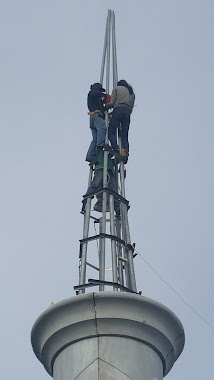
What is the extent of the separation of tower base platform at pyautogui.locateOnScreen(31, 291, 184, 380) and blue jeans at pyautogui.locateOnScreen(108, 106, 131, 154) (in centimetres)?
689

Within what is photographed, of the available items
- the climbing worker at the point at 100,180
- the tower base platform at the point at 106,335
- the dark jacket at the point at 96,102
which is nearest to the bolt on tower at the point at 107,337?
the tower base platform at the point at 106,335

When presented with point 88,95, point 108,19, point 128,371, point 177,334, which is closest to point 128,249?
point 177,334

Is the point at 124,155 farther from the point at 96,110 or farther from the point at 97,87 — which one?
the point at 97,87

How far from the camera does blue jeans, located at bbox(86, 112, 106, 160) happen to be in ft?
67.2

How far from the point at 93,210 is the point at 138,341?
17.4 feet

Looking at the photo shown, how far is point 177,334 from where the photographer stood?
51.7ft

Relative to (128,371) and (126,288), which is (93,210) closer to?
(126,288)

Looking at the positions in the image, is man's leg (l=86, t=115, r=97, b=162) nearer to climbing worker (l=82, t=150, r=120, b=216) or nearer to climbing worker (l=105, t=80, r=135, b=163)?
climbing worker (l=82, t=150, r=120, b=216)

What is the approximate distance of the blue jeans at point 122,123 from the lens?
68.7 ft

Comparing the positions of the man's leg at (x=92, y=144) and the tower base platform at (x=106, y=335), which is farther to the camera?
the man's leg at (x=92, y=144)

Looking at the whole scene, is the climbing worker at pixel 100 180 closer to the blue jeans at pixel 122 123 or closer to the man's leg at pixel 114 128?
the man's leg at pixel 114 128

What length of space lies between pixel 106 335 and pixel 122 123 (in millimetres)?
7994

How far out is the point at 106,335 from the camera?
1487 centimetres

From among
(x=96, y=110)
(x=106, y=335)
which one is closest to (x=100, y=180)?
(x=96, y=110)
